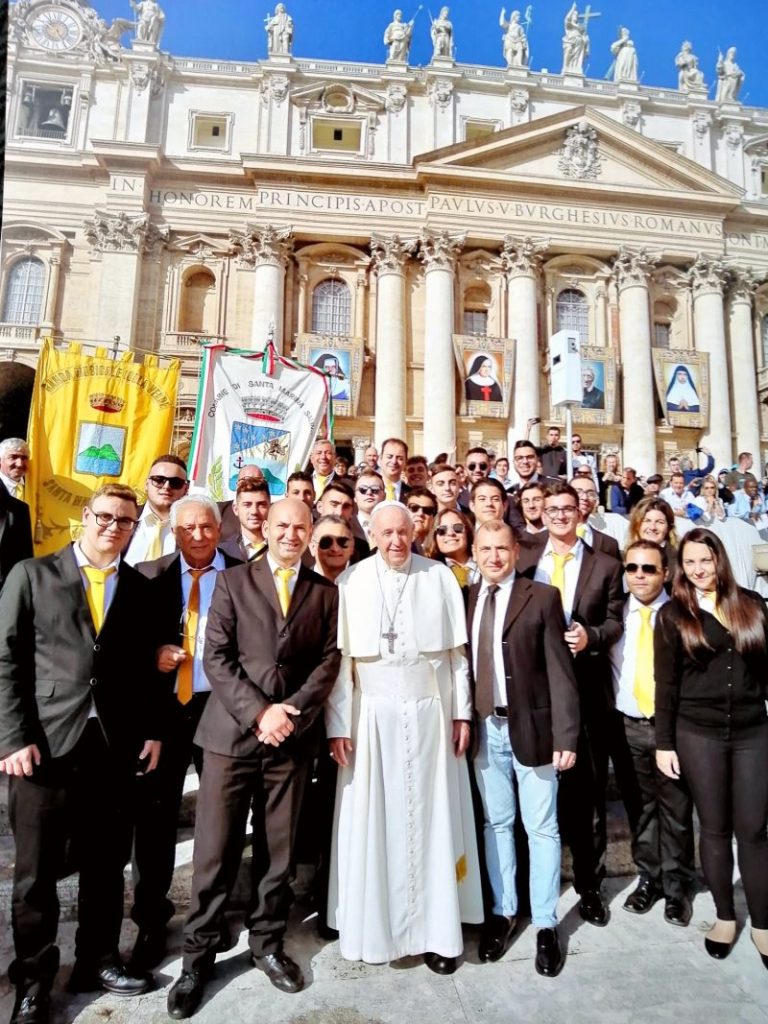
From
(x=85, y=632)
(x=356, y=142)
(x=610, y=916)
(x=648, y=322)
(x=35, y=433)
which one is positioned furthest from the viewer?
(x=356, y=142)

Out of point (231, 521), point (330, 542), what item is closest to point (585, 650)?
point (330, 542)

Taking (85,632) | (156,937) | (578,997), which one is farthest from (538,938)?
(85,632)

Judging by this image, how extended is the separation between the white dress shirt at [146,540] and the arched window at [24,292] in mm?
23088

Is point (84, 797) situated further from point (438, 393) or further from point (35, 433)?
point (438, 393)

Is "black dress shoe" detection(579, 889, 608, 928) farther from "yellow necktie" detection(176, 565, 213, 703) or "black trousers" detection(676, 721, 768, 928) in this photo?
"yellow necktie" detection(176, 565, 213, 703)

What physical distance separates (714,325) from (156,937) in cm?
2802

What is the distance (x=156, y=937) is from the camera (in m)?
3.46

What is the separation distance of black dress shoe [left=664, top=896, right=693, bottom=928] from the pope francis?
130cm

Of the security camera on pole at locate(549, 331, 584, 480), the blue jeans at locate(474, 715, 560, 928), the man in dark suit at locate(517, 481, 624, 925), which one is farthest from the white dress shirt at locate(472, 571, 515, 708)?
the security camera on pole at locate(549, 331, 584, 480)

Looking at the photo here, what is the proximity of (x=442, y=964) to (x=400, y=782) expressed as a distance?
100 centimetres

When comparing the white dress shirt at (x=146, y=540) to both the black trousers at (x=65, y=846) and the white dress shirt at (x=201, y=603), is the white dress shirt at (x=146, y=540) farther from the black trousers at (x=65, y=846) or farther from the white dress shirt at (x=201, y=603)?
the black trousers at (x=65, y=846)

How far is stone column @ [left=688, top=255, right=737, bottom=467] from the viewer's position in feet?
79.9

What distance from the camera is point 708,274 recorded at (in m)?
25.4

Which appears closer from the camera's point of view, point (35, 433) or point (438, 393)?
point (35, 433)
